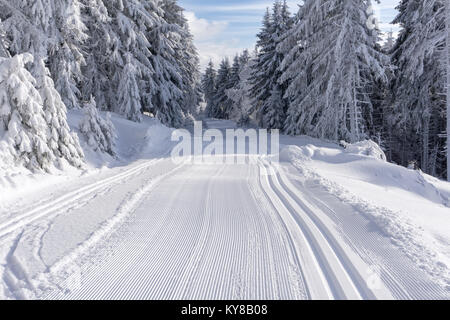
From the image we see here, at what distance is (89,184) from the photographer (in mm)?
7902

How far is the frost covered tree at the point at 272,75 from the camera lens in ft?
88.3

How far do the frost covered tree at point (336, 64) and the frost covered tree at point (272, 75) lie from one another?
5.96m

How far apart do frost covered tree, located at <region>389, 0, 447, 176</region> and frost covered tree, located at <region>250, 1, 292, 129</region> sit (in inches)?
328

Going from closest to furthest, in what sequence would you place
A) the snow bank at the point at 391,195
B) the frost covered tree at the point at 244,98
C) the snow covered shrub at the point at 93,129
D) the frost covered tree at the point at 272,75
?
the snow bank at the point at 391,195 → the snow covered shrub at the point at 93,129 → the frost covered tree at the point at 272,75 → the frost covered tree at the point at 244,98

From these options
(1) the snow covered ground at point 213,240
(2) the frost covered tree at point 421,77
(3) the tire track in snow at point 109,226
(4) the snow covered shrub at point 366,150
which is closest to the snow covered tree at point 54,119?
(1) the snow covered ground at point 213,240

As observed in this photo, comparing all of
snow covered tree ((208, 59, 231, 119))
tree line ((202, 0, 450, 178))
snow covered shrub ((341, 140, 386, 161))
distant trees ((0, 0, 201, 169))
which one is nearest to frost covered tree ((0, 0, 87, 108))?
distant trees ((0, 0, 201, 169))

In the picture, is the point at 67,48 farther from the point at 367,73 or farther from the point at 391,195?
the point at 367,73

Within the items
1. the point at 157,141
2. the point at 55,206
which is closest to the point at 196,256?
the point at 55,206

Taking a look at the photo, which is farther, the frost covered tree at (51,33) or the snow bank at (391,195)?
the frost covered tree at (51,33)

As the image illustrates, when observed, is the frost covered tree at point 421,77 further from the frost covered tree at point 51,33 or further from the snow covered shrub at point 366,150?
the frost covered tree at point 51,33

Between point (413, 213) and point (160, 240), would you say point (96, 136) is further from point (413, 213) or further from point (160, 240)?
point (413, 213)

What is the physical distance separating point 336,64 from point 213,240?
1457 centimetres

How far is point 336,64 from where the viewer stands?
16922 mm

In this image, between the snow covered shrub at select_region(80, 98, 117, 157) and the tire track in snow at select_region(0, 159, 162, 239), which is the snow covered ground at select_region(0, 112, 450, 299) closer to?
the tire track in snow at select_region(0, 159, 162, 239)
